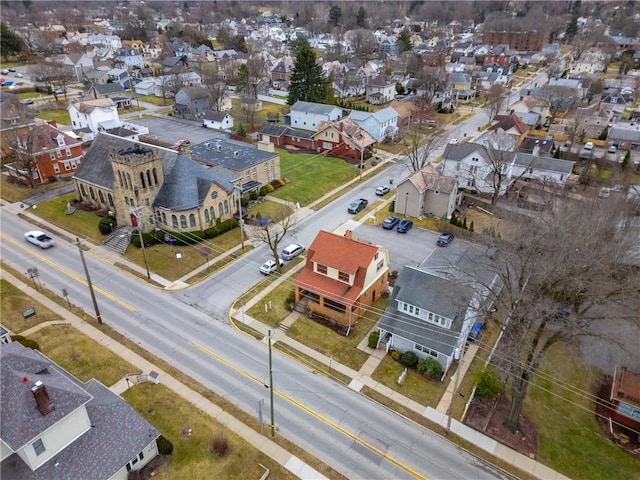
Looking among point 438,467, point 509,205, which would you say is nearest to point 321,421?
point 438,467

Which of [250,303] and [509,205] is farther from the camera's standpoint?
[509,205]

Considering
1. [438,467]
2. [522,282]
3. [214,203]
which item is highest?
[522,282]

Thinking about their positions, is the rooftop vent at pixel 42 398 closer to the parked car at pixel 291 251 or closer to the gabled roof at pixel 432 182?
the parked car at pixel 291 251

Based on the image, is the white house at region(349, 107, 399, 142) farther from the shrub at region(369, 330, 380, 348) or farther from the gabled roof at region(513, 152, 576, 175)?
the shrub at region(369, 330, 380, 348)

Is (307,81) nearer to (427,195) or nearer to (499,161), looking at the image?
(427,195)

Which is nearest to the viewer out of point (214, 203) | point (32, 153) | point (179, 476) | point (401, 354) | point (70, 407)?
point (70, 407)

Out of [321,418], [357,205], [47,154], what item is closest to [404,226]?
[357,205]

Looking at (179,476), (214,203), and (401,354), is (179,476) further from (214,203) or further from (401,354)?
(214,203)
